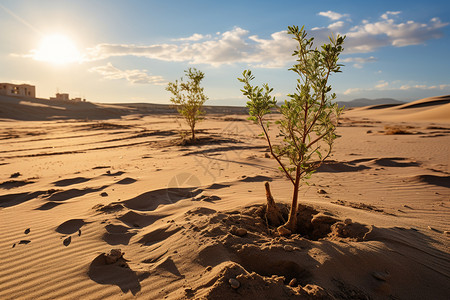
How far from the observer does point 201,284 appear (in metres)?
2.28

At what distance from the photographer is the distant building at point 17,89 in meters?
39.2

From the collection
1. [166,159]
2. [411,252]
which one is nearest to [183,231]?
[411,252]

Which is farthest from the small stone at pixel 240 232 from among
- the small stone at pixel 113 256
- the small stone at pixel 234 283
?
the small stone at pixel 113 256

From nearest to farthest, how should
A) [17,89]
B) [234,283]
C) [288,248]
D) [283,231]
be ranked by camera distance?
1. [234,283]
2. [288,248]
3. [283,231]
4. [17,89]

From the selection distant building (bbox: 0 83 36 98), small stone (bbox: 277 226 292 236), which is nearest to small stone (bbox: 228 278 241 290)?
small stone (bbox: 277 226 292 236)

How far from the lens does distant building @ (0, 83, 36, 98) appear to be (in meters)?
39.2

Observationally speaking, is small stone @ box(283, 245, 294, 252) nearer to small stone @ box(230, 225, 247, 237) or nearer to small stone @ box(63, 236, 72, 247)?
small stone @ box(230, 225, 247, 237)

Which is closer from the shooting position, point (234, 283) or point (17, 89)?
point (234, 283)

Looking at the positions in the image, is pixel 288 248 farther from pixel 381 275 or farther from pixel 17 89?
pixel 17 89

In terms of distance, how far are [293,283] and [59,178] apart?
604cm

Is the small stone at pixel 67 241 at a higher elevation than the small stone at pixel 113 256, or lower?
lower

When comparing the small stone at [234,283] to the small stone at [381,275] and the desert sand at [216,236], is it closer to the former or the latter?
the desert sand at [216,236]

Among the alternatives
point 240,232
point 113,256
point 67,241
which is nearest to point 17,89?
point 67,241

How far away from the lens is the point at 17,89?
4272 centimetres
